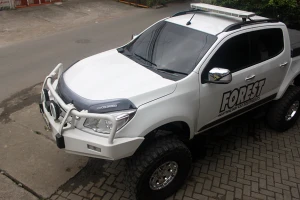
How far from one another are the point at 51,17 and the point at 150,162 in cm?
1037

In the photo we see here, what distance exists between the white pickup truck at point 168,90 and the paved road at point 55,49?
10.5 ft

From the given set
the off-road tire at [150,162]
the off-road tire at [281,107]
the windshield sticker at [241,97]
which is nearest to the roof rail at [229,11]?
the windshield sticker at [241,97]

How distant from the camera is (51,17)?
11.8 meters

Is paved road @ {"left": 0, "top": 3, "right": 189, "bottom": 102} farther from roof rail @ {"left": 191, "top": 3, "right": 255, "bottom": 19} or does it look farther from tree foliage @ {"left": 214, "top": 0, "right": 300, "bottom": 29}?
roof rail @ {"left": 191, "top": 3, "right": 255, "bottom": 19}

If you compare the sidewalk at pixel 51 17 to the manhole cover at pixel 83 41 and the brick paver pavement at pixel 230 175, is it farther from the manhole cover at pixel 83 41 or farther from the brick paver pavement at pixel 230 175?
the brick paver pavement at pixel 230 175

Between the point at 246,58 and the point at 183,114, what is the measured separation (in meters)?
1.33

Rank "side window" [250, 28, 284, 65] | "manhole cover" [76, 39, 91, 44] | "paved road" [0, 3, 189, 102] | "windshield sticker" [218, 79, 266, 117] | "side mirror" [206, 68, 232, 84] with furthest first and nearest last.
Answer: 1. "manhole cover" [76, 39, 91, 44]
2. "paved road" [0, 3, 189, 102]
3. "side window" [250, 28, 284, 65]
4. "windshield sticker" [218, 79, 266, 117]
5. "side mirror" [206, 68, 232, 84]

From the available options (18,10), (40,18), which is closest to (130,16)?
(40,18)

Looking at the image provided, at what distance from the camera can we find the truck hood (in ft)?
10.3

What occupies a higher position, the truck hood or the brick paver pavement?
the truck hood

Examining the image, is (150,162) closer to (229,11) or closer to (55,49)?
(229,11)

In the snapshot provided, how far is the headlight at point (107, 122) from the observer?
2924 millimetres

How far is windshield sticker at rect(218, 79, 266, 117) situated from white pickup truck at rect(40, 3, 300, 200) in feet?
0.05

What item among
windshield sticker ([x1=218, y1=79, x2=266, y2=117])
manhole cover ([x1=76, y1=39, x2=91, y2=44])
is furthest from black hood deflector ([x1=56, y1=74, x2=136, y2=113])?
manhole cover ([x1=76, y1=39, x2=91, y2=44])
